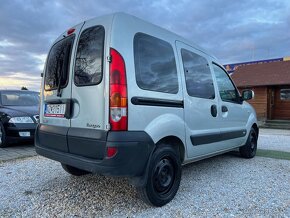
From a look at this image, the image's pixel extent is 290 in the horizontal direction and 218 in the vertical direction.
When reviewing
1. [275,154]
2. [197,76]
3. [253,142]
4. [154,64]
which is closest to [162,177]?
[154,64]

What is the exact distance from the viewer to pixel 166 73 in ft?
10.7

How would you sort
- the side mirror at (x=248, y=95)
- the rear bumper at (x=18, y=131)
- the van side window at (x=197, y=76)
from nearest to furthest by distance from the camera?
the van side window at (x=197, y=76) < the side mirror at (x=248, y=95) < the rear bumper at (x=18, y=131)

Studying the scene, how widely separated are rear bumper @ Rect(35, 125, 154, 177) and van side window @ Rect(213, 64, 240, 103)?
2109mm

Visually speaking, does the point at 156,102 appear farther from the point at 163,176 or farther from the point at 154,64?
the point at 163,176

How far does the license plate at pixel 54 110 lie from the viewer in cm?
321

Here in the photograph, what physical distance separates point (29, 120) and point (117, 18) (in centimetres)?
478

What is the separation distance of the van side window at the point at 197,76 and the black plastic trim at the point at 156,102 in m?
0.33

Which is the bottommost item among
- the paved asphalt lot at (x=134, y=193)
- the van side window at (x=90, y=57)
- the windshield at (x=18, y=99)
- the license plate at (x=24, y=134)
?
the paved asphalt lot at (x=134, y=193)

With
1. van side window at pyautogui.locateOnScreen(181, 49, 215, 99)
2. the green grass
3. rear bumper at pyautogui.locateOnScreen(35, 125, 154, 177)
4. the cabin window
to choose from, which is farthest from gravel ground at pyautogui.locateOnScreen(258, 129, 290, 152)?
the cabin window

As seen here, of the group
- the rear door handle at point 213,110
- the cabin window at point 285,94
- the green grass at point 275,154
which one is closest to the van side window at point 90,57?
the rear door handle at point 213,110

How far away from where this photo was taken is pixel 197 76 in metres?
3.85

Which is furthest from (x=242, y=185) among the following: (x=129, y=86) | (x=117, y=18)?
(x=117, y=18)

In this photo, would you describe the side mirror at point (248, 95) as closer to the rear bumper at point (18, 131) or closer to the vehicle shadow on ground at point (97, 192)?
the vehicle shadow on ground at point (97, 192)

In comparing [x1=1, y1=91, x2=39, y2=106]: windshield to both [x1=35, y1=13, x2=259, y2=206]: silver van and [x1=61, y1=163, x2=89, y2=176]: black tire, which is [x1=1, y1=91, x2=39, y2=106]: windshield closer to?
[x1=61, y1=163, x2=89, y2=176]: black tire
